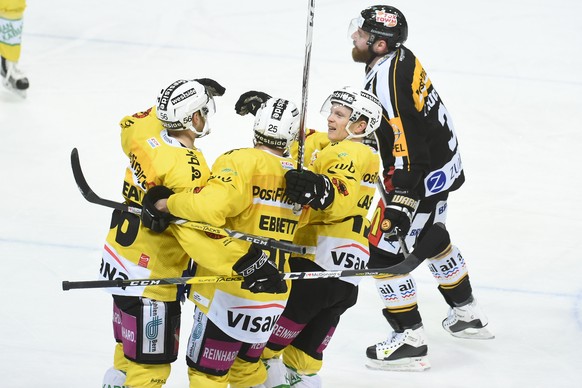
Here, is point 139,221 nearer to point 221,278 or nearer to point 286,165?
point 221,278

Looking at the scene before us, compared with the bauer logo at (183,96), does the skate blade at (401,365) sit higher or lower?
lower

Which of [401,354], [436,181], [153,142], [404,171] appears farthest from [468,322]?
[153,142]

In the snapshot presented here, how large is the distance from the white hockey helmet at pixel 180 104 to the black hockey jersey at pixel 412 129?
3.81ft

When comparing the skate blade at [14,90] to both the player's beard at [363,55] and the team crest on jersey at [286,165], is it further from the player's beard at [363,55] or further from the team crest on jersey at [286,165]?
the team crest on jersey at [286,165]

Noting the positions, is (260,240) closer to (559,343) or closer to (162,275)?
(162,275)

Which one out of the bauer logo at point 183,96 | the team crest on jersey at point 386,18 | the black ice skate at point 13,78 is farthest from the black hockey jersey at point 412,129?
Result: the black ice skate at point 13,78

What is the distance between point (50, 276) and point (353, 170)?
203 cm

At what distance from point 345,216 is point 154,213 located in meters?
0.75

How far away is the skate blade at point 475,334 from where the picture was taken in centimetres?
545

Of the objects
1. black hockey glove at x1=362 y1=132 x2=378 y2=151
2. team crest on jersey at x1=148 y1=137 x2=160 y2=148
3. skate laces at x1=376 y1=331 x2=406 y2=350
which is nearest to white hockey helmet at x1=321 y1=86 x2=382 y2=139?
black hockey glove at x1=362 y1=132 x2=378 y2=151

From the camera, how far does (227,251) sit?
391 cm

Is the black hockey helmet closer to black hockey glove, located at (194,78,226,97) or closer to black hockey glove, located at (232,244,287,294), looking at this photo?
black hockey glove, located at (194,78,226,97)

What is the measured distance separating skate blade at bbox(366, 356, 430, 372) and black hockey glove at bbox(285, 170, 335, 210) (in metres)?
1.40

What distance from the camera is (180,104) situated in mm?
3990
